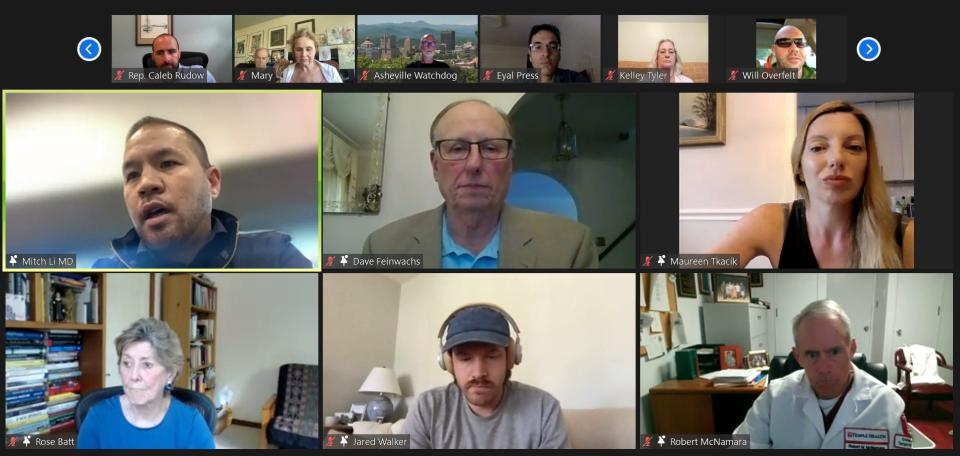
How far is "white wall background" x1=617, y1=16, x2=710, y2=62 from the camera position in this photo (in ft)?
13.1

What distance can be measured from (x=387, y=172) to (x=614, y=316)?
1095 millimetres

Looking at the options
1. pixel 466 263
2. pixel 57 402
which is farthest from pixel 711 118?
pixel 57 402

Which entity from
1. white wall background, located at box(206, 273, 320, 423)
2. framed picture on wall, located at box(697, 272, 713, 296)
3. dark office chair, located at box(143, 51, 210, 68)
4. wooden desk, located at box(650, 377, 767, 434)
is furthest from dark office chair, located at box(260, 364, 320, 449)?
framed picture on wall, located at box(697, 272, 713, 296)

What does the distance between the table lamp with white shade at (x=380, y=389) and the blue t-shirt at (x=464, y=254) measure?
50 cm

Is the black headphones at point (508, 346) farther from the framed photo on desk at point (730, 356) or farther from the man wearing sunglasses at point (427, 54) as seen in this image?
the man wearing sunglasses at point (427, 54)

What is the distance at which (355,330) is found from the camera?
4070 mm

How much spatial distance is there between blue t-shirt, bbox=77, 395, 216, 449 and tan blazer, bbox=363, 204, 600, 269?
1.02m

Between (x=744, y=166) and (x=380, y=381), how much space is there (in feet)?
5.64

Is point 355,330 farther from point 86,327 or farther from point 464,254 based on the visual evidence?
point 86,327

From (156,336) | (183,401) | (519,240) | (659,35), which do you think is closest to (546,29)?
(659,35)

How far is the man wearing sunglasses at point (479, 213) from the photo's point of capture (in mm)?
4012

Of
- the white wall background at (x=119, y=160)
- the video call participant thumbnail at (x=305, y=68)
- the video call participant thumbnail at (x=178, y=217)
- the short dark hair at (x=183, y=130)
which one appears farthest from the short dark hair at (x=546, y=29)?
the short dark hair at (x=183, y=130)

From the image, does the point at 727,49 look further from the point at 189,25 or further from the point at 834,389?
the point at 189,25

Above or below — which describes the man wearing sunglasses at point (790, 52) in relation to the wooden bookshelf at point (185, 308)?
above
